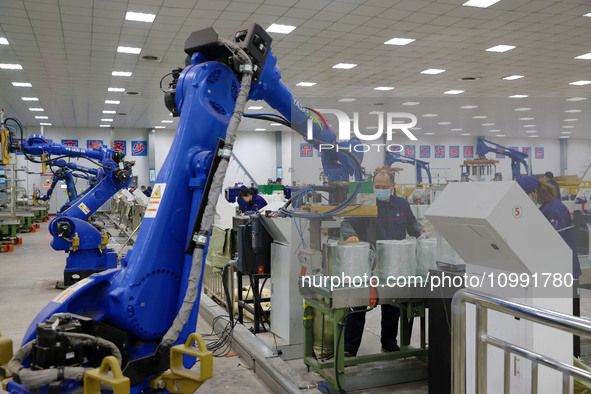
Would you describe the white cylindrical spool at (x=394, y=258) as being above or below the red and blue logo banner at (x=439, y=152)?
below

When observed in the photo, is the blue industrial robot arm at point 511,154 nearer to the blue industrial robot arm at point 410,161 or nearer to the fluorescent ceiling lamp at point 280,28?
the blue industrial robot arm at point 410,161

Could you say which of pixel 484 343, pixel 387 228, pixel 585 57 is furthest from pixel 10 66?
pixel 585 57

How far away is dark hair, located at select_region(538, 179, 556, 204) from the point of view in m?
4.61

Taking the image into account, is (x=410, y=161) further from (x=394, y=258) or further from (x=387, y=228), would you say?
(x=394, y=258)

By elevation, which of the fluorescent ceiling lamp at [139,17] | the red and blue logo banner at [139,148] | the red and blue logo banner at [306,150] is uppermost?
the fluorescent ceiling lamp at [139,17]

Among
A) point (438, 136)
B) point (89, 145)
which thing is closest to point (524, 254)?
point (438, 136)

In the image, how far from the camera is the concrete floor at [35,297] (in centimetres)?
398

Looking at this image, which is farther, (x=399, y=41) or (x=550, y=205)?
(x=399, y=41)

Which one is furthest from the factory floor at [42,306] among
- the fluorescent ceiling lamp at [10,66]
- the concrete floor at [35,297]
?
the fluorescent ceiling lamp at [10,66]

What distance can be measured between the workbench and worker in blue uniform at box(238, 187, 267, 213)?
3.96 metres

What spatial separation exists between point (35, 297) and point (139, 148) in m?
18.6

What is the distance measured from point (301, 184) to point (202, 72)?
6.60 feet

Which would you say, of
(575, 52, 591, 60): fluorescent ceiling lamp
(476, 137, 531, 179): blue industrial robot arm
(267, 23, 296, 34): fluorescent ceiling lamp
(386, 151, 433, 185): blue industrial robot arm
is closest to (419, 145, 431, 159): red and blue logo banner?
(386, 151, 433, 185): blue industrial robot arm

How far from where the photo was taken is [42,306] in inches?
250
